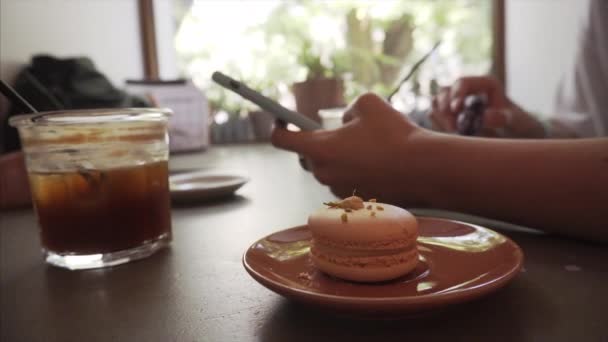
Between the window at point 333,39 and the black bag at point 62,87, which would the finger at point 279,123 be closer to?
the black bag at point 62,87

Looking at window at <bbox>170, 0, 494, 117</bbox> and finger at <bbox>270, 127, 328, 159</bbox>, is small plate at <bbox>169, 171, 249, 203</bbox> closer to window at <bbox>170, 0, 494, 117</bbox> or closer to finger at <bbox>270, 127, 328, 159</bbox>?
finger at <bbox>270, 127, 328, 159</bbox>

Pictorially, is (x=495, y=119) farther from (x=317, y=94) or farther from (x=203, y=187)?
(x=203, y=187)

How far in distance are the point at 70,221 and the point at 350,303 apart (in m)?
0.40

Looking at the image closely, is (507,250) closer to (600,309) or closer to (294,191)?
(600,309)

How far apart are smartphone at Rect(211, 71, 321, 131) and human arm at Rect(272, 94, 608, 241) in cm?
3

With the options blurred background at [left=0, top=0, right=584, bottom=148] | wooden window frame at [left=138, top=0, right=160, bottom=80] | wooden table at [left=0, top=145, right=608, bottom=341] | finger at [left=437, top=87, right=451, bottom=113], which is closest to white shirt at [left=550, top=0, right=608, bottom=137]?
finger at [left=437, top=87, right=451, bottom=113]

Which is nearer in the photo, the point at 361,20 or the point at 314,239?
the point at 314,239

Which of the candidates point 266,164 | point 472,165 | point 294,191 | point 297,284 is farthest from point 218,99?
point 297,284

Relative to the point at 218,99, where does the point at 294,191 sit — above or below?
below

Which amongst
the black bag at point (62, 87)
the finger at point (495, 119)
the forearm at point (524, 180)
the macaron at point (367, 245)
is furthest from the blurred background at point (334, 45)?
the macaron at point (367, 245)

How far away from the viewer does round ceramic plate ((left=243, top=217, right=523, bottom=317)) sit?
0.36 metres

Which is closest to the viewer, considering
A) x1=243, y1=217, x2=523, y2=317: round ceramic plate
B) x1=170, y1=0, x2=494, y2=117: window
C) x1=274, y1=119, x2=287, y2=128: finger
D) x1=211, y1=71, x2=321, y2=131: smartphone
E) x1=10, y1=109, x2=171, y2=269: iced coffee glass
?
x1=243, y1=217, x2=523, y2=317: round ceramic plate

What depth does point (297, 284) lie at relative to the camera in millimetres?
436

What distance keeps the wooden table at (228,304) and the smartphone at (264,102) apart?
24 cm
